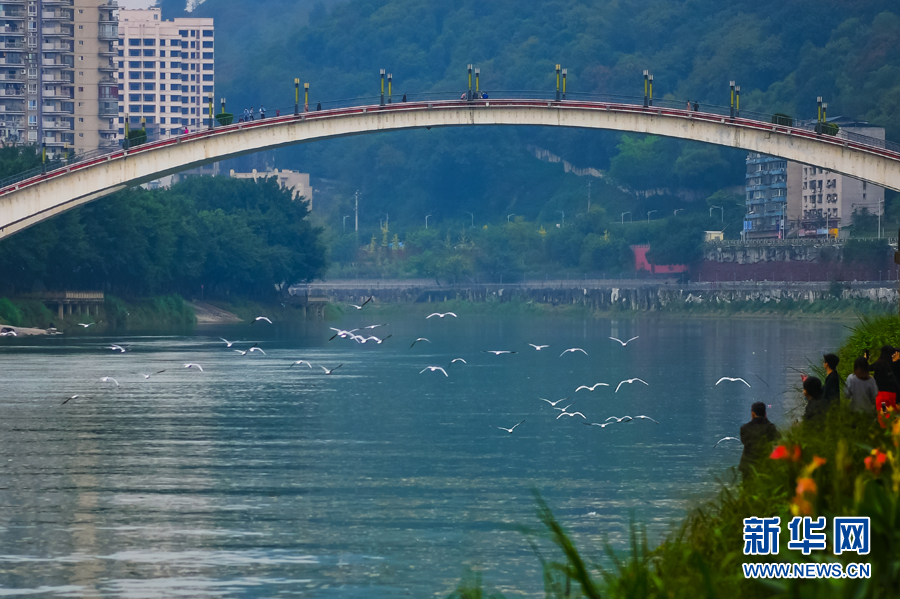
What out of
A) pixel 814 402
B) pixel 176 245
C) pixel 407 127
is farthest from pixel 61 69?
pixel 814 402

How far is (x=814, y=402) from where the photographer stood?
57.6 ft

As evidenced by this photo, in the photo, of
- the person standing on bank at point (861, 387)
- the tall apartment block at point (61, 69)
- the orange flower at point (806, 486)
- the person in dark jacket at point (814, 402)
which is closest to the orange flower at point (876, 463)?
the orange flower at point (806, 486)

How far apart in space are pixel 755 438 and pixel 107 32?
511 ft

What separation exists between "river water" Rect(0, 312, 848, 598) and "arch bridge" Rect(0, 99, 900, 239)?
12387 millimetres

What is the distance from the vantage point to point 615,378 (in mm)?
57406

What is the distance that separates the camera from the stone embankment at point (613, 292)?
13412 centimetres

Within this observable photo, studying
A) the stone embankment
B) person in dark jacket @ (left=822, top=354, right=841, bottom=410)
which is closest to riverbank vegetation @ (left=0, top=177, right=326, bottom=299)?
the stone embankment

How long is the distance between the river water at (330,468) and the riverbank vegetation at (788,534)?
4230mm

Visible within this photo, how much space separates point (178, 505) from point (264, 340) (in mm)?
65779

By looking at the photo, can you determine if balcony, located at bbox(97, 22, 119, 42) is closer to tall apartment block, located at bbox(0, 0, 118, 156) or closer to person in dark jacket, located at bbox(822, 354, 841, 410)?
tall apartment block, located at bbox(0, 0, 118, 156)

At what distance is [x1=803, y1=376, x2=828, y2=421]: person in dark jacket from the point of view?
56.8 feet

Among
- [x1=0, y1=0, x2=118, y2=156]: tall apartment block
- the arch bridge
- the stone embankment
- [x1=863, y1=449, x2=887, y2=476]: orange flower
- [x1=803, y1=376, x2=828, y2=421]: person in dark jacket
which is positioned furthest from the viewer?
[x1=0, y1=0, x2=118, y2=156]: tall apartment block

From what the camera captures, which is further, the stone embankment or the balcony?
the balcony

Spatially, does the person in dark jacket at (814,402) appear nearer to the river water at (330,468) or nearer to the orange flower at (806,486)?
the river water at (330,468)
